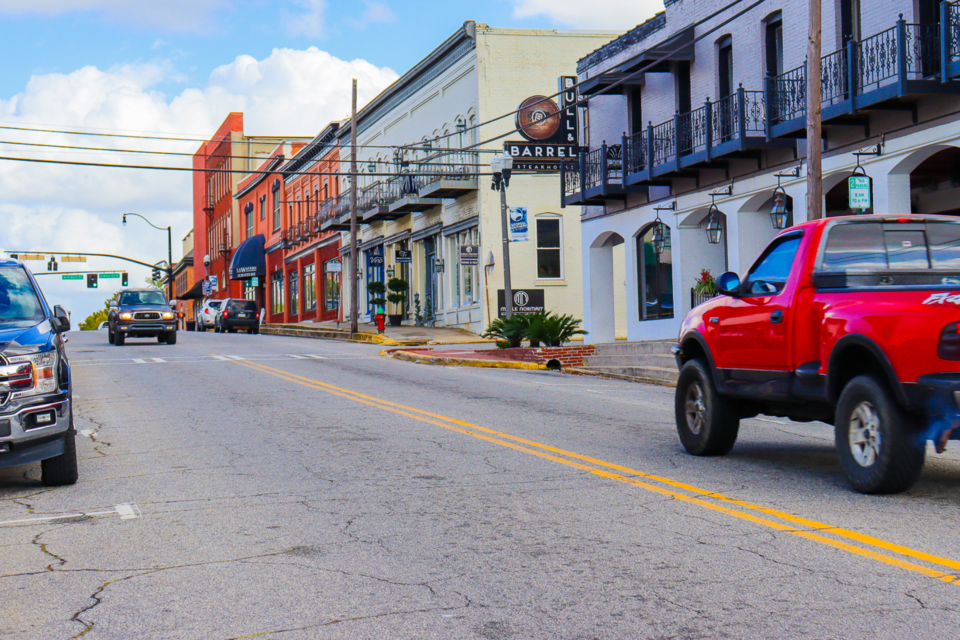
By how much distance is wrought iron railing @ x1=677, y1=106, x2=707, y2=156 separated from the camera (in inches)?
934

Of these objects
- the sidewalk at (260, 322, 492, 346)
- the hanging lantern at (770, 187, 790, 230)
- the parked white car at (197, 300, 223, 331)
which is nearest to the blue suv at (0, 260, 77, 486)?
the hanging lantern at (770, 187, 790, 230)

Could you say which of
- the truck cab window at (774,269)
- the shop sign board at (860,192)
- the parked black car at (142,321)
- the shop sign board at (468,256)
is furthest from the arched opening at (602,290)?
the truck cab window at (774,269)

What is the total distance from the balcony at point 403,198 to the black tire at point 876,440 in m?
33.3

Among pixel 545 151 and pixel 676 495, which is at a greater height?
pixel 545 151

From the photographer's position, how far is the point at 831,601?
16.2 ft

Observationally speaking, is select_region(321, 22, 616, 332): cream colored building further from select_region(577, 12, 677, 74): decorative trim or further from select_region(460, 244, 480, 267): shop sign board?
select_region(577, 12, 677, 74): decorative trim

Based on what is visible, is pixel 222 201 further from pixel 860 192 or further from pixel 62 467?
pixel 62 467

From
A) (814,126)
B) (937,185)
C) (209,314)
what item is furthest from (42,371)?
(209,314)

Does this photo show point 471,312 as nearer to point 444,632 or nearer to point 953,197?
point 953,197

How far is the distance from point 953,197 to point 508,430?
13.8 metres

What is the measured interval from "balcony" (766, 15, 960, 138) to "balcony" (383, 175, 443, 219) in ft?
69.7

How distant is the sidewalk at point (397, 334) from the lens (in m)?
34.7

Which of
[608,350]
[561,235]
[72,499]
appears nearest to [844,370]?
[72,499]

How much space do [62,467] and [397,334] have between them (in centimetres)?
2939
